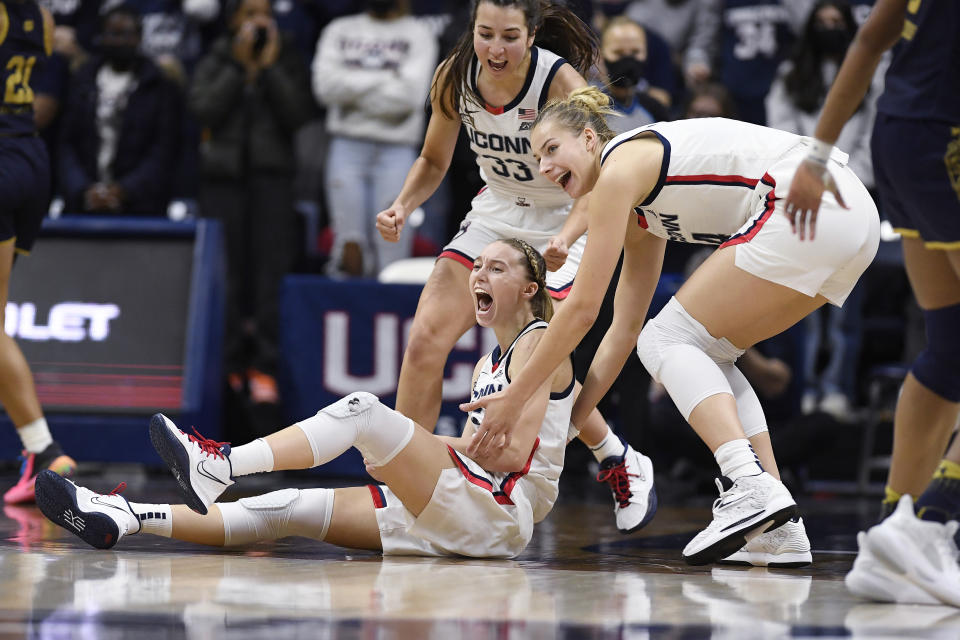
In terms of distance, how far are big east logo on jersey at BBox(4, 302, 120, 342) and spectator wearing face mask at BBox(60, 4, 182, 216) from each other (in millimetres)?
1016

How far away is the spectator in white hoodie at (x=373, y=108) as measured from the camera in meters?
6.96

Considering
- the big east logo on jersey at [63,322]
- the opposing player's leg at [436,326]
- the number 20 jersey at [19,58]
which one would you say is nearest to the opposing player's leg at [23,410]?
the number 20 jersey at [19,58]

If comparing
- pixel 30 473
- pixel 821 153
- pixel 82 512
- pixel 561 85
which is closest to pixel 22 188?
pixel 30 473

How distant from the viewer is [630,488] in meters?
4.15

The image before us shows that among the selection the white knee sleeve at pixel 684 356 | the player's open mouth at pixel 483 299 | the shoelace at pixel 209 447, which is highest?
the player's open mouth at pixel 483 299

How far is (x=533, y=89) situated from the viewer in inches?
165

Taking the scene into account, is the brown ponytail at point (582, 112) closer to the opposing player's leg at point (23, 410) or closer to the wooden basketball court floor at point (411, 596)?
the wooden basketball court floor at point (411, 596)

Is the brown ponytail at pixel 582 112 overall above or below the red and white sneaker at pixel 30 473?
above

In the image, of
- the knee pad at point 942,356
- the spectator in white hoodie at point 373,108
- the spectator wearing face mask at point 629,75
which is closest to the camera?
the knee pad at point 942,356

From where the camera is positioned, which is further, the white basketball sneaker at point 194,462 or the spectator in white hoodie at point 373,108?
the spectator in white hoodie at point 373,108

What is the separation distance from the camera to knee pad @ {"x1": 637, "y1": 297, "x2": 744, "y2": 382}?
3.58m

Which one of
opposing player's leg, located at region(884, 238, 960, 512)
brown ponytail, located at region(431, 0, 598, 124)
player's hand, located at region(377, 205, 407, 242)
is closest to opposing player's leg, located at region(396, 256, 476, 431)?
player's hand, located at region(377, 205, 407, 242)

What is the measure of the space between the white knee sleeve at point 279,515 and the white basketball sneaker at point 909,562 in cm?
146

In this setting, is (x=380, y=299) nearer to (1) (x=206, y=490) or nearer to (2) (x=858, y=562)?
(1) (x=206, y=490)
